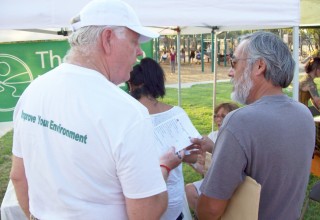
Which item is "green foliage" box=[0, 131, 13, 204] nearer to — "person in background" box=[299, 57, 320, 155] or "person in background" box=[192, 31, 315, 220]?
"person in background" box=[192, 31, 315, 220]

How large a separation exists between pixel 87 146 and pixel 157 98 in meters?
1.15

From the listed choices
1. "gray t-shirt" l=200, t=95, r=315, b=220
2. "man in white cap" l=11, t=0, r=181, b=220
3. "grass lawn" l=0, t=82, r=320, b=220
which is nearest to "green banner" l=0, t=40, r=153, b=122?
"grass lawn" l=0, t=82, r=320, b=220

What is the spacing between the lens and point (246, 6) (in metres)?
2.43

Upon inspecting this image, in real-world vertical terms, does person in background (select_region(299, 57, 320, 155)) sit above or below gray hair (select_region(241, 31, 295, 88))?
below

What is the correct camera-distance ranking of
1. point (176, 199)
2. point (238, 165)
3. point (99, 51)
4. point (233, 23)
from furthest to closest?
point (233, 23) → point (176, 199) → point (238, 165) → point (99, 51)

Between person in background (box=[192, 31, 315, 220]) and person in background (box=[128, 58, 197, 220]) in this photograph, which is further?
person in background (box=[128, 58, 197, 220])

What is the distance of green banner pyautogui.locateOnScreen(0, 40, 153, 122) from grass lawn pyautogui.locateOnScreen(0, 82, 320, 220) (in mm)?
1788

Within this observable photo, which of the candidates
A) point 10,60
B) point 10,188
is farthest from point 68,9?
point 10,188

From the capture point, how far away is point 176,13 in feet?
7.73

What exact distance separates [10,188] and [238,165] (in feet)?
7.06

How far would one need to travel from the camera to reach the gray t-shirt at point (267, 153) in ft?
4.41

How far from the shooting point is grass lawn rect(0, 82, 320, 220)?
4616 millimetres

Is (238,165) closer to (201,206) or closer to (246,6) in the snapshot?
(201,206)

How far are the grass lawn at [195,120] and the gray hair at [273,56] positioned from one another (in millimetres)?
2753
